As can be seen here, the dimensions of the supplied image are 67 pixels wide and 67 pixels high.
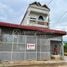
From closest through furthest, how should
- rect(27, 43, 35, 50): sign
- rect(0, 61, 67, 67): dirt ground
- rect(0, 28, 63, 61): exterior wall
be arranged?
1. rect(0, 61, 67, 67): dirt ground
2. rect(0, 28, 63, 61): exterior wall
3. rect(27, 43, 35, 50): sign

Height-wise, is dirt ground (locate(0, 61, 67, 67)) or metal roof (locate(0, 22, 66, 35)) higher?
metal roof (locate(0, 22, 66, 35))

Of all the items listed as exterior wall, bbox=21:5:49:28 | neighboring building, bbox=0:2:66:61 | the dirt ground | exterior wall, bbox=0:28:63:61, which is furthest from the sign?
exterior wall, bbox=21:5:49:28

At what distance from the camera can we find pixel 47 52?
49.8 ft

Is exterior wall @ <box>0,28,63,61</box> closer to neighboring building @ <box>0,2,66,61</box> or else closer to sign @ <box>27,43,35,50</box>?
neighboring building @ <box>0,2,66,61</box>

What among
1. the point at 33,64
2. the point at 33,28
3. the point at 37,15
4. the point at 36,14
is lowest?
the point at 33,64

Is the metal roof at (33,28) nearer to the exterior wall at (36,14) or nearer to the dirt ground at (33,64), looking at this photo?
the dirt ground at (33,64)

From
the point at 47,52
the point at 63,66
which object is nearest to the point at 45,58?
the point at 47,52

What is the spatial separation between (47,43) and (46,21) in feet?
31.6

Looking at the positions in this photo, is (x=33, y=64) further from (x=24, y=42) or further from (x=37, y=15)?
(x=37, y=15)

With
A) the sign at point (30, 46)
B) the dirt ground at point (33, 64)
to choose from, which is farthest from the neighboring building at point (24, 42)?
the dirt ground at point (33, 64)

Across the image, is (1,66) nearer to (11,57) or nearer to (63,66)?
(11,57)

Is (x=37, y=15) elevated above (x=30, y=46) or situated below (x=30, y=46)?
above

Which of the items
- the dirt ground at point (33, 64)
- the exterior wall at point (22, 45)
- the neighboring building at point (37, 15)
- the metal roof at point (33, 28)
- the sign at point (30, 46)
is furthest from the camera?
the neighboring building at point (37, 15)

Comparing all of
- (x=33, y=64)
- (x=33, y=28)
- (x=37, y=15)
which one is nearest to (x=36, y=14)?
(x=37, y=15)
